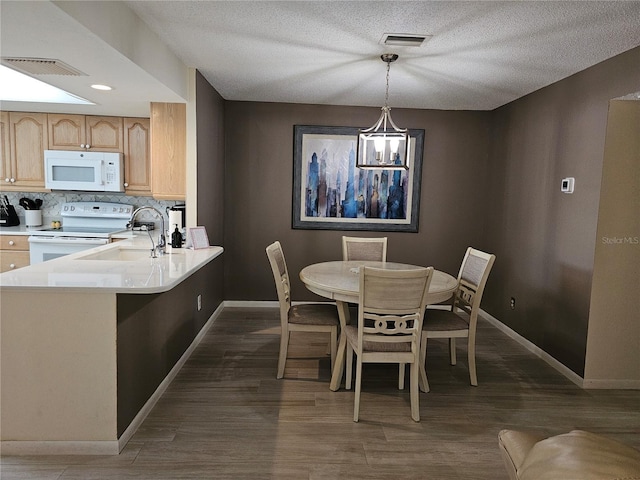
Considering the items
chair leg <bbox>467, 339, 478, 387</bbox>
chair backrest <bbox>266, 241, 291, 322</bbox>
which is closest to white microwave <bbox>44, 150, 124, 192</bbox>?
chair backrest <bbox>266, 241, 291, 322</bbox>

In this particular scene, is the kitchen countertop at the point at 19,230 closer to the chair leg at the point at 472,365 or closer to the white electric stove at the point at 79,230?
the white electric stove at the point at 79,230

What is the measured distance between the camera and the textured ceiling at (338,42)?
2.20 meters

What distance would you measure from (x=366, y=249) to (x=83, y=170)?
9.95 ft

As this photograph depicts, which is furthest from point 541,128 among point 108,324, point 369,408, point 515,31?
point 108,324

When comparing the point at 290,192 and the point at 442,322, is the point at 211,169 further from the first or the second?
the point at 442,322

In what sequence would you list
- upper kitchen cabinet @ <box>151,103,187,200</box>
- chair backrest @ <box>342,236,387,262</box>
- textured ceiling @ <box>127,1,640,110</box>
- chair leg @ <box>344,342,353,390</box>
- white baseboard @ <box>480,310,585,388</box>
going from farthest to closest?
chair backrest @ <box>342,236,387,262</box>, upper kitchen cabinet @ <box>151,103,187,200</box>, white baseboard @ <box>480,310,585,388</box>, chair leg @ <box>344,342,353,390</box>, textured ceiling @ <box>127,1,640,110</box>

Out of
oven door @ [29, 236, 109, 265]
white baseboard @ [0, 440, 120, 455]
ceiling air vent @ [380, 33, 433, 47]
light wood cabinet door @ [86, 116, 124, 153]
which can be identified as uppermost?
ceiling air vent @ [380, 33, 433, 47]

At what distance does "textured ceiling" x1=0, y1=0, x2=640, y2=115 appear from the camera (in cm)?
220

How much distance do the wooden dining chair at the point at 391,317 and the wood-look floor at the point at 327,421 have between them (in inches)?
9.9

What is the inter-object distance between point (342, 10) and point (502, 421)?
2.59 meters

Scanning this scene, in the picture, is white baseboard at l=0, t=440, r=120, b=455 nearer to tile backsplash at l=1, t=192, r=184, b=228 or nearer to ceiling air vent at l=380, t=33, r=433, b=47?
ceiling air vent at l=380, t=33, r=433, b=47

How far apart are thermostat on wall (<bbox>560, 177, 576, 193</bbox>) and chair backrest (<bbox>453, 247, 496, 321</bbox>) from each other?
84 centimetres

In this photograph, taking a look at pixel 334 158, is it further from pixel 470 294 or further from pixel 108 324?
pixel 108 324

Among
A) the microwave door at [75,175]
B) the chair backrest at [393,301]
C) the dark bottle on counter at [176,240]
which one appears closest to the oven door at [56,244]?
the microwave door at [75,175]
